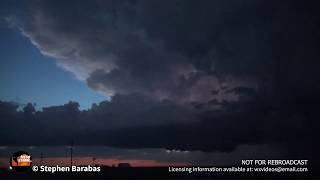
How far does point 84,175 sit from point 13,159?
263 ft

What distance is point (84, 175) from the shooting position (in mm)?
134000

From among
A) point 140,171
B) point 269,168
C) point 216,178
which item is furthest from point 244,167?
point 140,171

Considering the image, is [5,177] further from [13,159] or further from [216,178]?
[216,178]

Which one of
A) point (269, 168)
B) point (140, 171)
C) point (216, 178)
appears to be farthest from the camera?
point (140, 171)

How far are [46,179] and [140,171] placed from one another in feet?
193

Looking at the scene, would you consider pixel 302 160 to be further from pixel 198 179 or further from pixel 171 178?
pixel 171 178

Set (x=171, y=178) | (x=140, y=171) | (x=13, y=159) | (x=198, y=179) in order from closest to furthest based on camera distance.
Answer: (x=13, y=159) < (x=198, y=179) < (x=171, y=178) < (x=140, y=171)

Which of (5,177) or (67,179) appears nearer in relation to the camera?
(5,177)

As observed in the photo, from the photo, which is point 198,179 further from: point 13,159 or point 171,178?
point 13,159

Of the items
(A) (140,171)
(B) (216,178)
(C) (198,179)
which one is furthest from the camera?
(A) (140,171)

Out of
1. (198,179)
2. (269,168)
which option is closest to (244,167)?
(269,168)

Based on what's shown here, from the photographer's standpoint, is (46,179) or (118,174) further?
(118,174)

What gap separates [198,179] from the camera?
77688mm

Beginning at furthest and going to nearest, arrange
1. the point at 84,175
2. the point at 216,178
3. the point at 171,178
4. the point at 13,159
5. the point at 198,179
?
the point at 84,175 < the point at 171,178 < the point at 198,179 < the point at 216,178 < the point at 13,159
